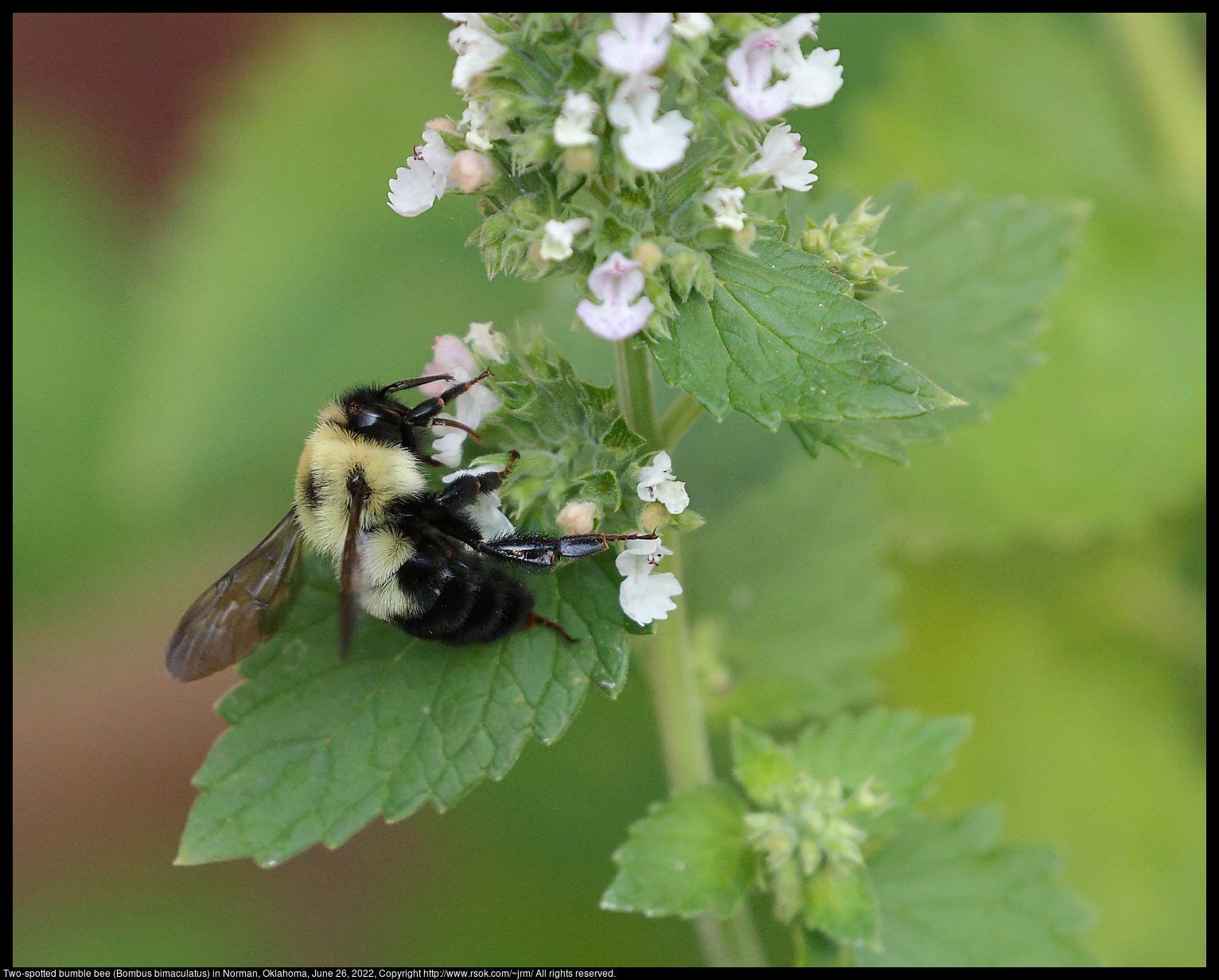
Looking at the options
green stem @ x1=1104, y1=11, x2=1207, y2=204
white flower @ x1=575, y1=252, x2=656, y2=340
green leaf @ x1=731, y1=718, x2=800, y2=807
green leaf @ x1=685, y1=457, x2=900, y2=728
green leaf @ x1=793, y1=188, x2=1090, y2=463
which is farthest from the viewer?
green stem @ x1=1104, y1=11, x2=1207, y2=204

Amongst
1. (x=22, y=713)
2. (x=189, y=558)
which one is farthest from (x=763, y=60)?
(x=22, y=713)

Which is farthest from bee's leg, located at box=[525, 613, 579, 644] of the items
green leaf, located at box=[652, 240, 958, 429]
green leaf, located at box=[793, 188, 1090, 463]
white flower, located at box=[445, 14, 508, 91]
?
white flower, located at box=[445, 14, 508, 91]

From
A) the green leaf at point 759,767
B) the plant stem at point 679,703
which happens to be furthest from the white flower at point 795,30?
the green leaf at point 759,767

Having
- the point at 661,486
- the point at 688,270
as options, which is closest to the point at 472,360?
the point at 661,486

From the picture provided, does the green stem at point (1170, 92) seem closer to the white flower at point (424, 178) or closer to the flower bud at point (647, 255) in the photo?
the flower bud at point (647, 255)

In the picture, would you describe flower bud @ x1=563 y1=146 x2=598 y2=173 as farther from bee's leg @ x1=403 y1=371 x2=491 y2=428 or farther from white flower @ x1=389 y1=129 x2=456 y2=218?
bee's leg @ x1=403 y1=371 x2=491 y2=428

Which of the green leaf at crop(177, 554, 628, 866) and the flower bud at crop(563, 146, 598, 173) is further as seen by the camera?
the green leaf at crop(177, 554, 628, 866)

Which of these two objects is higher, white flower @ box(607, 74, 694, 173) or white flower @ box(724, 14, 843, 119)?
white flower @ box(724, 14, 843, 119)
